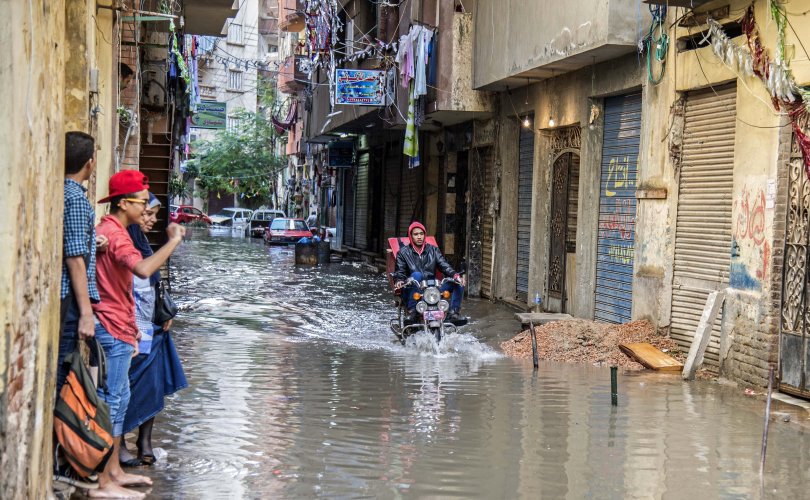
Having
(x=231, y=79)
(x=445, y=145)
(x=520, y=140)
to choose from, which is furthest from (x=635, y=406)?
(x=231, y=79)

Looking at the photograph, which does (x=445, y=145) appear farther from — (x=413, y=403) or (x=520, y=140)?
(x=413, y=403)

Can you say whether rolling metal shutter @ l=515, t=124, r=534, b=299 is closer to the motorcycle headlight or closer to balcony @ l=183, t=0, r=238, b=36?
the motorcycle headlight

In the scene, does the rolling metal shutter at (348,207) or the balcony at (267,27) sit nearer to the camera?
the rolling metal shutter at (348,207)

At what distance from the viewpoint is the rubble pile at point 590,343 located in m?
13.0

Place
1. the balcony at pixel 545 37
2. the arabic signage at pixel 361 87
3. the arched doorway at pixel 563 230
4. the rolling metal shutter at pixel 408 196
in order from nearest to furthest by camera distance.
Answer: the balcony at pixel 545 37 → the arched doorway at pixel 563 230 → the arabic signage at pixel 361 87 → the rolling metal shutter at pixel 408 196

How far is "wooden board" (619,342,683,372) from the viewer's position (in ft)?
39.6

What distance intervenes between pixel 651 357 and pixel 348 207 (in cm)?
2921

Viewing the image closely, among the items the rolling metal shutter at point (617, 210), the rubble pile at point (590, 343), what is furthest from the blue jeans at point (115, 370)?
the rolling metal shutter at point (617, 210)

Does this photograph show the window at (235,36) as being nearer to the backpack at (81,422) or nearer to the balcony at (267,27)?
the balcony at (267,27)

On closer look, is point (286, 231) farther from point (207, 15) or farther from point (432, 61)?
point (432, 61)

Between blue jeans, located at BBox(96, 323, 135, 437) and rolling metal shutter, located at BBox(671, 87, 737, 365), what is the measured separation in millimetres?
7643

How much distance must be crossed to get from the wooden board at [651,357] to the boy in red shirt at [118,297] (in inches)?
288

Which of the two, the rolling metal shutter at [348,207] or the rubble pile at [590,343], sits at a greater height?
the rolling metal shutter at [348,207]

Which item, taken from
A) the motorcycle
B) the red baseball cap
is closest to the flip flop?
the red baseball cap
